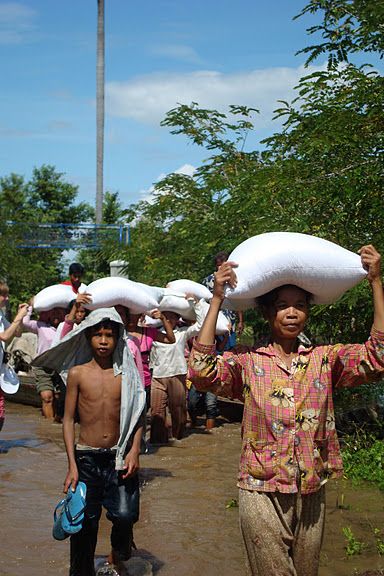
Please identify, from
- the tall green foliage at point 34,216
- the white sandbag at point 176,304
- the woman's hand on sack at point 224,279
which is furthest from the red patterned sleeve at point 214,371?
the tall green foliage at point 34,216

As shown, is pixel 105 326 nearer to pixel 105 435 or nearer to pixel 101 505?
pixel 105 435

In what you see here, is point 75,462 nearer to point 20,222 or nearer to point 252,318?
point 252,318

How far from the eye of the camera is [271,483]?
11.8 ft

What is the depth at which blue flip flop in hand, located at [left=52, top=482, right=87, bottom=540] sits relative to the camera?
477 centimetres

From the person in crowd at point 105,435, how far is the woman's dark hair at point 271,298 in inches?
59.3

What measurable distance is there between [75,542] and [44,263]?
2488cm

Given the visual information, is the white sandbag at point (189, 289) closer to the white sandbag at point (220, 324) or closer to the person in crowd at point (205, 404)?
the white sandbag at point (220, 324)

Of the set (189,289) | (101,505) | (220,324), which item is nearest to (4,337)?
(189,289)

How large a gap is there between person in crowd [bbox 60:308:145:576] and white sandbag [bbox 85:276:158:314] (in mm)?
1603

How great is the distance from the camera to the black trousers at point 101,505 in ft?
16.3

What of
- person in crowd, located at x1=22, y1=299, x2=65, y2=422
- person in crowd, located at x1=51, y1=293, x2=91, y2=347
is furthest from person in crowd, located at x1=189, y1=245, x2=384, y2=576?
person in crowd, located at x1=22, y1=299, x2=65, y2=422

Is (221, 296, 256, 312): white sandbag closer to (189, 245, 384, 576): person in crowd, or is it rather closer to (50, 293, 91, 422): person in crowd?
(189, 245, 384, 576): person in crowd

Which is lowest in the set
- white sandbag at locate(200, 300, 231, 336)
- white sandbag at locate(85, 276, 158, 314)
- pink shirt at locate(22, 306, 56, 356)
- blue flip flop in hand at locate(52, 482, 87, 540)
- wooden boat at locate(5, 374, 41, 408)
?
wooden boat at locate(5, 374, 41, 408)

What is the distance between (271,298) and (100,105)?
2938 cm
